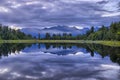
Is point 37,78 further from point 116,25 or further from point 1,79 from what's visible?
point 116,25

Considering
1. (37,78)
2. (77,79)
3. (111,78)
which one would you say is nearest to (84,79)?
(77,79)

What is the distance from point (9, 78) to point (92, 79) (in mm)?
7555

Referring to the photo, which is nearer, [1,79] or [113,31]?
[1,79]

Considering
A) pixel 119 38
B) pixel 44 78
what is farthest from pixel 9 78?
pixel 119 38

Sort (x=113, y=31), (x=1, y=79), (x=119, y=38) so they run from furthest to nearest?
(x=113, y=31) < (x=119, y=38) < (x=1, y=79)

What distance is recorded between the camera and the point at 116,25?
12750 cm

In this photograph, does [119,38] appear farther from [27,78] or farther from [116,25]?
[27,78]

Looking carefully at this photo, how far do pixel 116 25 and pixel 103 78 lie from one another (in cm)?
10140

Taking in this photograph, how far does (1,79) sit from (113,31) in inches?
4242

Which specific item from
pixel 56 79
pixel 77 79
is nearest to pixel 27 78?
pixel 56 79

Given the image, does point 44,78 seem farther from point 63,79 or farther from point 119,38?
point 119,38

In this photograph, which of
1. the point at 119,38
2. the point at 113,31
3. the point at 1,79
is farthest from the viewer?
the point at 113,31

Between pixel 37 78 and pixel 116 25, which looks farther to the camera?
pixel 116 25

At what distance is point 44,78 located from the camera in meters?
28.2
